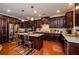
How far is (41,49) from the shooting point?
174cm

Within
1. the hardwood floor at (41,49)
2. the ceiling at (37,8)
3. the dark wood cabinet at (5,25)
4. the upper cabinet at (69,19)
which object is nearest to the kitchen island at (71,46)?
the hardwood floor at (41,49)

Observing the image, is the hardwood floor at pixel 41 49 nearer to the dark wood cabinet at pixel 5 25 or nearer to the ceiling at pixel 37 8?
the dark wood cabinet at pixel 5 25

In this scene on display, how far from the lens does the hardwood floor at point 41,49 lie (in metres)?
1.66

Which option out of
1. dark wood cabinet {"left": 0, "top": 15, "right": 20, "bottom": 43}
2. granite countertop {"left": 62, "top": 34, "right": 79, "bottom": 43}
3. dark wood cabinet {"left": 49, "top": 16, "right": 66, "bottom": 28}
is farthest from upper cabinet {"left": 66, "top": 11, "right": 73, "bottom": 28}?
dark wood cabinet {"left": 0, "top": 15, "right": 20, "bottom": 43}

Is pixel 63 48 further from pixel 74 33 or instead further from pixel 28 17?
pixel 28 17

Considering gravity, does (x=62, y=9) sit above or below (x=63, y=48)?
above

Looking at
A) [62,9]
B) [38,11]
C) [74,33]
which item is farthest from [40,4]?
A: [74,33]

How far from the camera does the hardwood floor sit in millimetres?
1656

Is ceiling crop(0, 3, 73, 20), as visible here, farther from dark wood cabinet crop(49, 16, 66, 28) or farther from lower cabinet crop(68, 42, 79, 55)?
lower cabinet crop(68, 42, 79, 55)

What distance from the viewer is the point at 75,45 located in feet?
5.13

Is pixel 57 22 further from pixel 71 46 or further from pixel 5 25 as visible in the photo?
pixel 5 25

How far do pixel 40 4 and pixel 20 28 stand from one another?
0.63m

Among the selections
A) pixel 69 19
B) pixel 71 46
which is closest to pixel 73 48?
pixel 71 46
